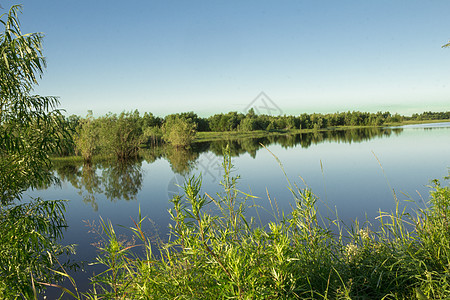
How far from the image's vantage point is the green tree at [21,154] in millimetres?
4602

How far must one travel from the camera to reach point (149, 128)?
52562 mm

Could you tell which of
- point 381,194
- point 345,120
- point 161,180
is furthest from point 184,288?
point 345,120

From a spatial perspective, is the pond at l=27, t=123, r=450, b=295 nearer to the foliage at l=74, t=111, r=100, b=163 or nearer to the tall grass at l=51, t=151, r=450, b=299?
the foliage at l=74, t=111, r=100, b=163

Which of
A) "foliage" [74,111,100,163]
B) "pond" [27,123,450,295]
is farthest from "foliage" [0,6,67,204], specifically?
"foliage" [74,111,100,163]

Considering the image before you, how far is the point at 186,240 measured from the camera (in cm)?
142

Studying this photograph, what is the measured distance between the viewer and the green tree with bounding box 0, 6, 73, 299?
4602 mm

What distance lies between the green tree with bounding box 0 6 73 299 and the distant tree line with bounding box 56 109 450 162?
0.72m

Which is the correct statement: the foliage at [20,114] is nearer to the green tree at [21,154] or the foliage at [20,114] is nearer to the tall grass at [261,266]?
the green tree at [21,154]

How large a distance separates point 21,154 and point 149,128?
159ft

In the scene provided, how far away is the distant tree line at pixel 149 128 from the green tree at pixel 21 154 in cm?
72

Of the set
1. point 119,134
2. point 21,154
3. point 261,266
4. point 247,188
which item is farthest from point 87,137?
point 261,266

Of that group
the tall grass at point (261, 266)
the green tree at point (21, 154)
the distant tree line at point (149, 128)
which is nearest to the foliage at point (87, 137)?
the distant tree line at point (149, 128)

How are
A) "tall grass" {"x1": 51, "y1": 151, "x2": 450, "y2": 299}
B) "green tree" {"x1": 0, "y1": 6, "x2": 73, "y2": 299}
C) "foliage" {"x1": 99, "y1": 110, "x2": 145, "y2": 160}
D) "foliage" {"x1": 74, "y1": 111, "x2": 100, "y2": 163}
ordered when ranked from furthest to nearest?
1. "foliage" {"x1": 99, "y1": 110, "x2": 145, "y2": 160}
2. "foliage" {"x1": 74, "y1": 111, "x2": 100, "y2": 163}
3. "green tree" {"x1": 0, "y1": 6, "x2": 73, "y2": 299}
4. "tall grass" {"x1": 51, "y1": 151, "x2": 450, "y2": 299}

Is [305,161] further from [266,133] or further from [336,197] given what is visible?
[266,133]
